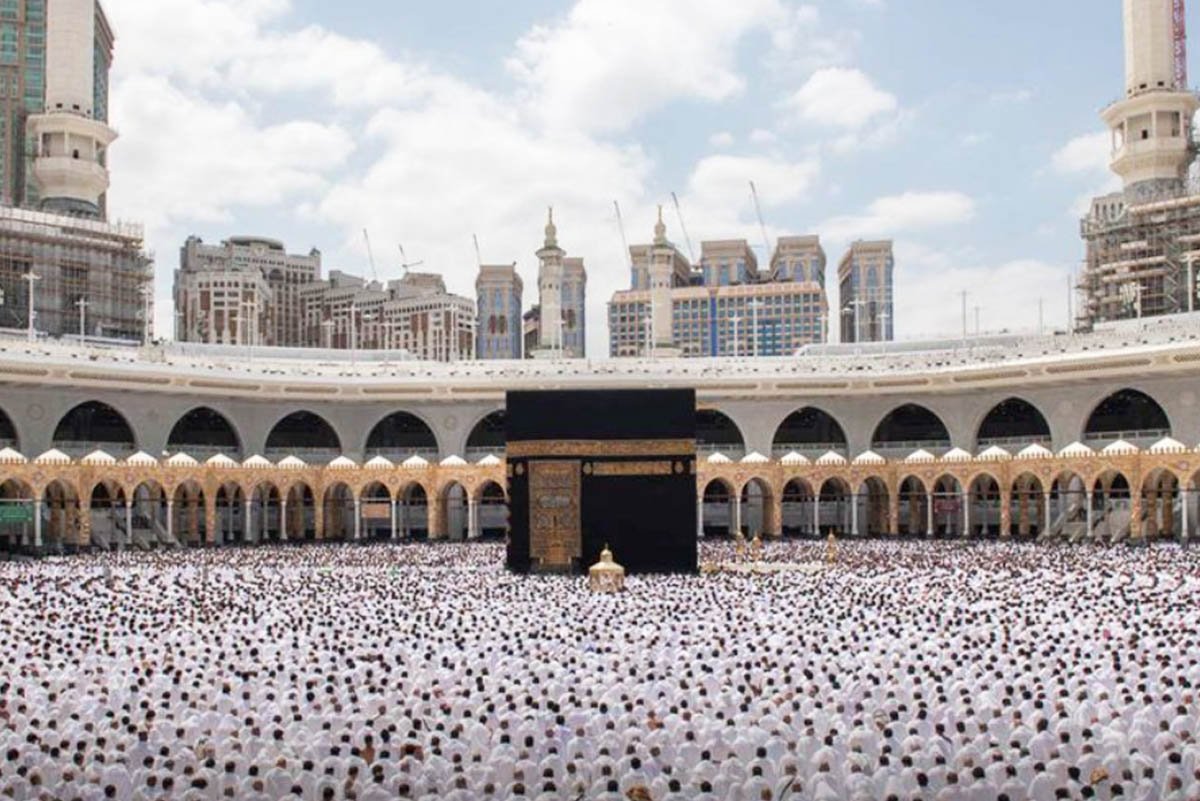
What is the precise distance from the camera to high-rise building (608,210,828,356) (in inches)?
3211

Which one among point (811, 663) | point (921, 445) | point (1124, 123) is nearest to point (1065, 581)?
point (811, 663)

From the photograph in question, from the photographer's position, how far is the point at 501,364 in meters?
37.5

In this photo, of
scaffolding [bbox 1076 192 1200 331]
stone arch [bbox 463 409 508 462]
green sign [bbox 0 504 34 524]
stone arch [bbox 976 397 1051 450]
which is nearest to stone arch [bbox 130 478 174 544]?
green sign [bbox 0 504 34 524]

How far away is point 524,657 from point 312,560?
15111 millimetres

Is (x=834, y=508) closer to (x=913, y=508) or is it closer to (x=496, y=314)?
(x=913, y=508)

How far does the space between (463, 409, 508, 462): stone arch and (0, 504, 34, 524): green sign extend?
42.5ft

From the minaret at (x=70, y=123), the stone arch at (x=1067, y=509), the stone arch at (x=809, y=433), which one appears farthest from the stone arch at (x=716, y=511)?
the minaret at (x=70, y=123)

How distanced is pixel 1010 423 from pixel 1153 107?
43.9 ft

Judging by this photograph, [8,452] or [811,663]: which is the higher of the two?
[8,452]

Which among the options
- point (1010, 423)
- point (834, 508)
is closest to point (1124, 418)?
point (1010, 423)

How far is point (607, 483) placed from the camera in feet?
69.4

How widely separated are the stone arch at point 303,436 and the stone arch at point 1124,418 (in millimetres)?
20971

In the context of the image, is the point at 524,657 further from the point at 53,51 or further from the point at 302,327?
the point at 302,327

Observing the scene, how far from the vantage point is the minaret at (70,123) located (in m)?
44.3
